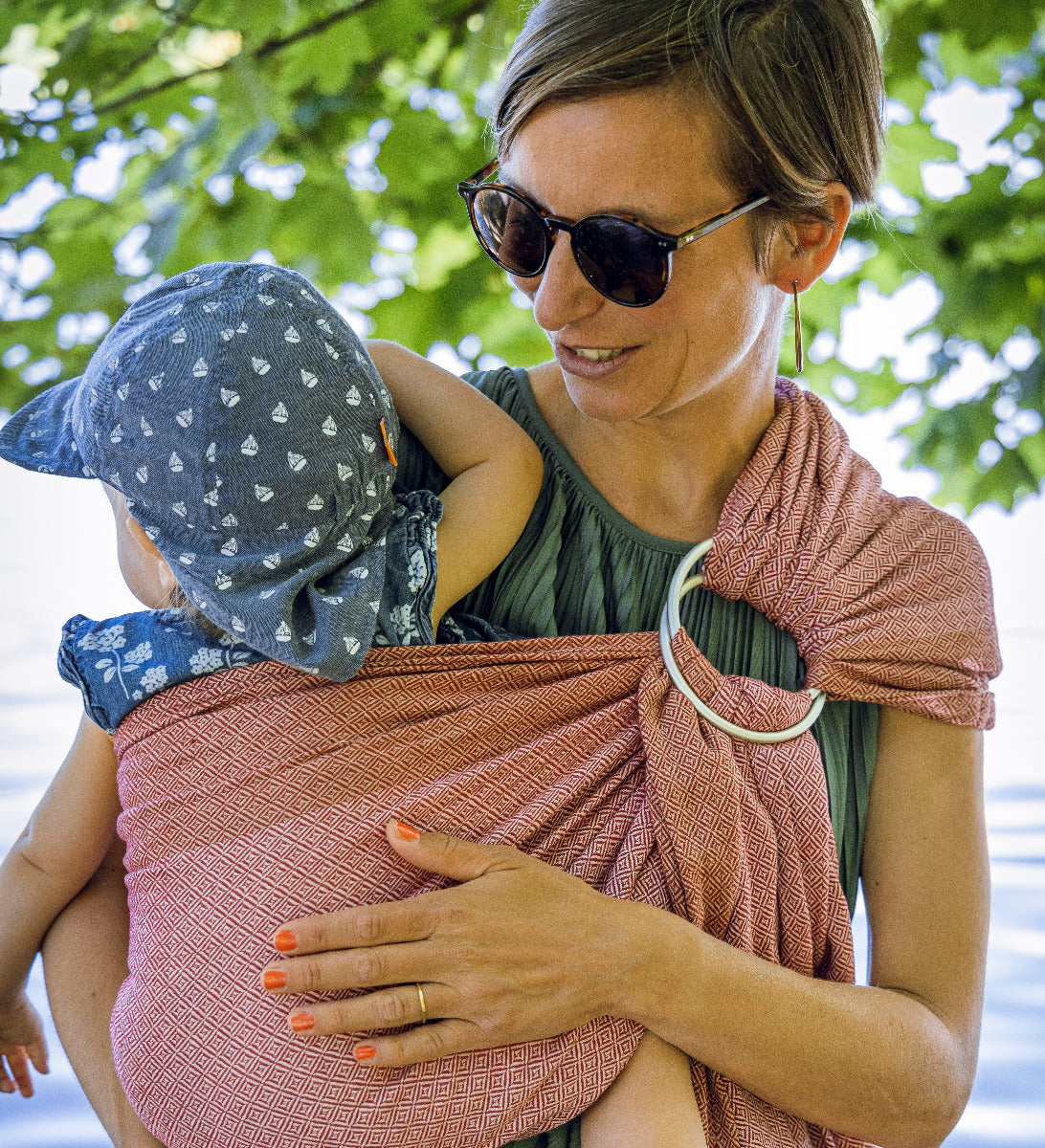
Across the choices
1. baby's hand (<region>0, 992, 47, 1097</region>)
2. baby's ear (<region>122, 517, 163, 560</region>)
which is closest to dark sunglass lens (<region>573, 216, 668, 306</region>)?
baby's ear (<region>122, 517, 163, 560</region>)

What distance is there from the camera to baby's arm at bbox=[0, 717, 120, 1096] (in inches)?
53.6

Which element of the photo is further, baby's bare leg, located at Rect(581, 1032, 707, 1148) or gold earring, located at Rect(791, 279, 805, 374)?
gold earring, located at Rect(791, 279, 805, 374)

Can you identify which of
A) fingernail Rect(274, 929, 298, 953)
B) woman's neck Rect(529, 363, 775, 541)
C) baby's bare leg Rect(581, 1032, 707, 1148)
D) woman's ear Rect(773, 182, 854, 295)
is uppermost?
woman's ear Rect(773, 182, 854, 295)

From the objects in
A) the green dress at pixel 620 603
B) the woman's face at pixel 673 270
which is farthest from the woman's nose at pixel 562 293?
the green dress at pixel 620 603

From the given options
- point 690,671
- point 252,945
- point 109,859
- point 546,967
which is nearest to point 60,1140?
point 109,859

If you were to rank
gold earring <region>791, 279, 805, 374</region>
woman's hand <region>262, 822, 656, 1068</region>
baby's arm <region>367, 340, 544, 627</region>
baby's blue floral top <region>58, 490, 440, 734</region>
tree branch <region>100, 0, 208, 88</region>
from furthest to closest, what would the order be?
tree branch <region>100, 0, 208, 88</region>
gold earring <region>791, 279, 805, 374</region>
baby's arm <region>367, 340, 544, 627</region>
baby's blue floral top <region>58, 490, 440, 734</region>
woman's hand <region>262, 822, 656, 1068</region>

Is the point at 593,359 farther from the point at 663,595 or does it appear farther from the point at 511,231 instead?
the point at 663,595

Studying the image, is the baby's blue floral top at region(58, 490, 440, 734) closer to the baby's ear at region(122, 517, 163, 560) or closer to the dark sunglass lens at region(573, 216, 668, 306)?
the baby's ear at region(122, 517, 163, 560)

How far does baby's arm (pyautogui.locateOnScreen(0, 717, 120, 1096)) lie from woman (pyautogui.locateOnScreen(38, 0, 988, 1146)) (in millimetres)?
39

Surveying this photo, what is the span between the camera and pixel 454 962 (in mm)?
1142

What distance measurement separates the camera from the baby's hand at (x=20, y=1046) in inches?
61.7

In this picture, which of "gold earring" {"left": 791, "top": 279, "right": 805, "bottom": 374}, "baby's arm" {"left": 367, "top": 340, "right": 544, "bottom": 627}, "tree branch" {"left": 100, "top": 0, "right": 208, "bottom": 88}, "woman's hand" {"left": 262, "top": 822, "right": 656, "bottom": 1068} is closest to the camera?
"woman's hand" {"left": 262, "top": 822, "right": 656, "bottom": 1068}

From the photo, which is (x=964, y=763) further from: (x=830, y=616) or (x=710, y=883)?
(x=710, y=883)

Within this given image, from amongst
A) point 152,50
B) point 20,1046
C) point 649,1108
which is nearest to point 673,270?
point 649,1108
